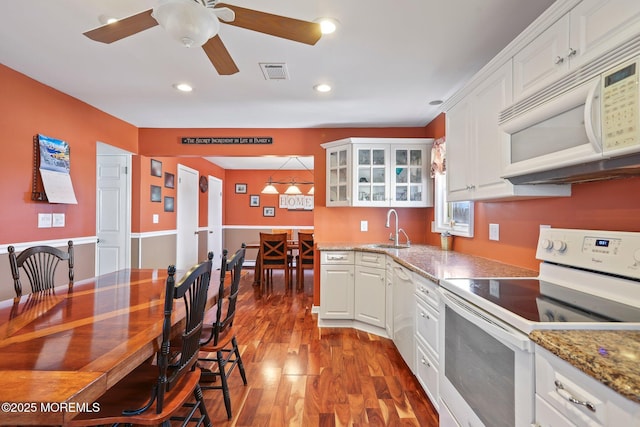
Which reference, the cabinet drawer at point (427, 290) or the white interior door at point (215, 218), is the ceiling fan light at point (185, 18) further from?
the white interior door at point (215, 218)

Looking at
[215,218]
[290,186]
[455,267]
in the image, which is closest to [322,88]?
[455,267]

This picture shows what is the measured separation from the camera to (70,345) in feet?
3.61

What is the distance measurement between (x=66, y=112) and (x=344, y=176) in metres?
2.88

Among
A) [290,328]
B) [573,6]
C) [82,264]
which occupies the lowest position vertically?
[290,328]

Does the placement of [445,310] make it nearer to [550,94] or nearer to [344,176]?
[550,94]

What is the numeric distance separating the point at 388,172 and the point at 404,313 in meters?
1.71

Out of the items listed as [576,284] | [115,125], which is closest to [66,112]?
[115,125]

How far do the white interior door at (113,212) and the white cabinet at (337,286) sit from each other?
262 cm

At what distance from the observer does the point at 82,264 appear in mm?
3295

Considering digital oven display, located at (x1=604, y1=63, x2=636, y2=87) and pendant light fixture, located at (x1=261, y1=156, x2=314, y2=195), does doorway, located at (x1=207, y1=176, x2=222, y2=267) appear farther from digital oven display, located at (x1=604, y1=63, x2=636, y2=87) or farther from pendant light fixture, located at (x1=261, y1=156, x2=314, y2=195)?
digital oven display, located at (x1=604, y1=63, x2=636, y2=87)

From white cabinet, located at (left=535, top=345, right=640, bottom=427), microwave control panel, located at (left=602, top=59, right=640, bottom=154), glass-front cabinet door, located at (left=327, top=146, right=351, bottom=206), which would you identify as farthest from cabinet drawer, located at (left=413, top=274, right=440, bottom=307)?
glass-front cabinet door, located at (left=327, top=146, right=351, bottom=206)

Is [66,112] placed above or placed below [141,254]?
above

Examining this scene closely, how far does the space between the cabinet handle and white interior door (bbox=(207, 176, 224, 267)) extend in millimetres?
6364

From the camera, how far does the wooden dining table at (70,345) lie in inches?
32.5
